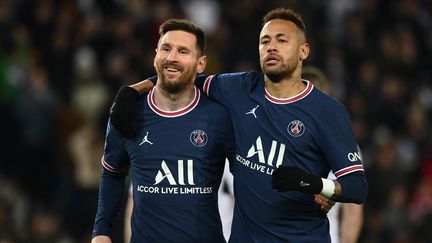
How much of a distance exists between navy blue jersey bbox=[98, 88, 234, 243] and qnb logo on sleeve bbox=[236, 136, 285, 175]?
216 millimetres

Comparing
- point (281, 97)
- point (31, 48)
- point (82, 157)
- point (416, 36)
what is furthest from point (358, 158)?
point (416, 36)

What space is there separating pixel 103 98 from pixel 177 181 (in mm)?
7014

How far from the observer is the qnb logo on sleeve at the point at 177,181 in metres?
6.32

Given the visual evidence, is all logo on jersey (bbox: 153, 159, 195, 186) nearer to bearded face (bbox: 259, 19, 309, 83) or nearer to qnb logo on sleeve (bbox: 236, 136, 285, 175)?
qnb logo on sleeve (bbox: 236, 136, 285, 175)

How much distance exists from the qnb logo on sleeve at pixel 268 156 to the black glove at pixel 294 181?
0.30 meters

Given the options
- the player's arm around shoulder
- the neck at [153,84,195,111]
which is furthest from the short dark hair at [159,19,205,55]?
the player's arm around shoulder

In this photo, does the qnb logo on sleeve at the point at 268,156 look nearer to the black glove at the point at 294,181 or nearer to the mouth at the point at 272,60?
the black glove at the point at 294,181

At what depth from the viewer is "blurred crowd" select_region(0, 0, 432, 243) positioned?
1262cm

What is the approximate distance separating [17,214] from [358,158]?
7447mm

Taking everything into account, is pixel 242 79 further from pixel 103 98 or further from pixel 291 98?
pixel 103 98

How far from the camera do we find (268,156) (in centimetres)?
621

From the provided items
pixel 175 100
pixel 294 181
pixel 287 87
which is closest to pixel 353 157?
pixel 294 181

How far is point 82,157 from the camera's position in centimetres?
1259

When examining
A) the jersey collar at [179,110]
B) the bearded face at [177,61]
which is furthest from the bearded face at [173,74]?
the jersey collar at [179,110]
